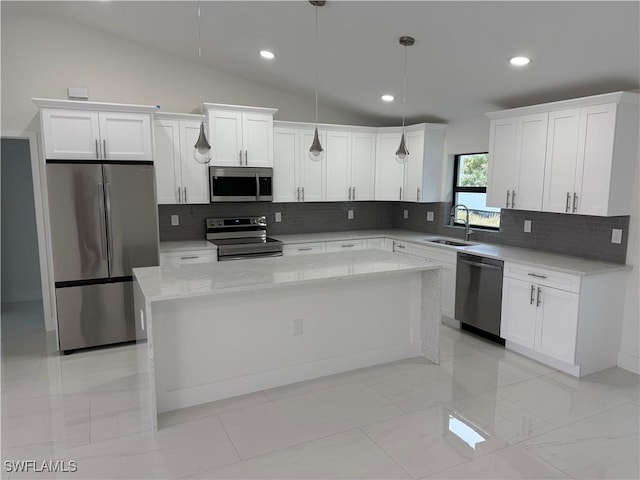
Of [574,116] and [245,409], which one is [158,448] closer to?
[245,409]

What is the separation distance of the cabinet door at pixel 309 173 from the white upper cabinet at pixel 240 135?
19.7 inches

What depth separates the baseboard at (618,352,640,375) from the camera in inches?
142

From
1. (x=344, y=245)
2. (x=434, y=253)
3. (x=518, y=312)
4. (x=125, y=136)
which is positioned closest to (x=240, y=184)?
(x=125, y=136)

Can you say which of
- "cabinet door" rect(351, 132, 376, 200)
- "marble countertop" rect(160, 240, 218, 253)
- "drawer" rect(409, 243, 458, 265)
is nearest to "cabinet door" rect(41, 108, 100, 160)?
"marble countertop" rect(160, 240, 218, 253)

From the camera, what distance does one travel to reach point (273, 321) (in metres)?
3.25

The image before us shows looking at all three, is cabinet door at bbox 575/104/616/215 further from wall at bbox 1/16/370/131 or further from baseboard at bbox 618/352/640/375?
wall at bbox 1/16/370/131

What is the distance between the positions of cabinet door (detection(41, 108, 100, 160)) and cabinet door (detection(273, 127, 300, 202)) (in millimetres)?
2038

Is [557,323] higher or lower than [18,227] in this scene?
lower

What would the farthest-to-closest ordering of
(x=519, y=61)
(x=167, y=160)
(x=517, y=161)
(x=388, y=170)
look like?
(x=388, y=170) → (x=167, y=160) → (x=517, y=161) → (x=519, y=61)

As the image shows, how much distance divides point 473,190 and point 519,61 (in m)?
1.99

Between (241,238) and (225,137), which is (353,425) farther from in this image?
(225,137)

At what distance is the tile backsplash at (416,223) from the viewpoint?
12.7ft

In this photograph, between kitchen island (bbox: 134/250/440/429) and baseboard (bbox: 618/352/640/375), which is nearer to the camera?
kitchen island (bbox: 134/250/440/429)

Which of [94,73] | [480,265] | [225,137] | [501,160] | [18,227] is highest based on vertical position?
[94,73]
